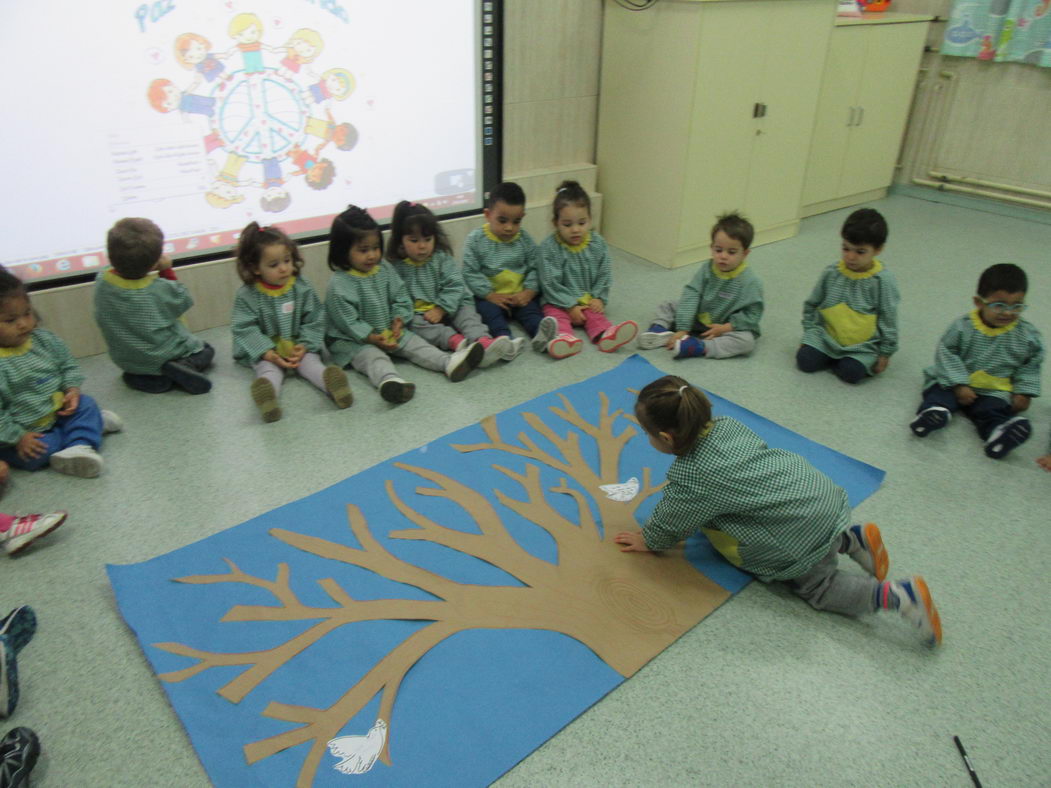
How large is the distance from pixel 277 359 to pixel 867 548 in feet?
6.31

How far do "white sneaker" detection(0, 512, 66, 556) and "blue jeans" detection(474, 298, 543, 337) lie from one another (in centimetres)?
160

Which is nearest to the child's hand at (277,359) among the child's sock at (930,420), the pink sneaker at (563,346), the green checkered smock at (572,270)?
the pink sneaker at (563,346)

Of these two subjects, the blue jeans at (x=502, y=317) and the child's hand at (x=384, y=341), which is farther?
the blue jeans at (x=502, y=317)

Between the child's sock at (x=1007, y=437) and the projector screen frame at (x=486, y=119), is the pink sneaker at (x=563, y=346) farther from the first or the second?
the child's sock at (x=1007, y=437)

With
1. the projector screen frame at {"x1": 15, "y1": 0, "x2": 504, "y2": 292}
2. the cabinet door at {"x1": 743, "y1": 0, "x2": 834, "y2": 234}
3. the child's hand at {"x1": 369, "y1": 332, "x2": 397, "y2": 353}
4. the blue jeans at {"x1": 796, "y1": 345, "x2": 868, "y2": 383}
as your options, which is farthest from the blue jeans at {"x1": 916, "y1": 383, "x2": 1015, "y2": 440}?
the projector screen frame at {"x1": 15, "y1": 0, "x2": 504, "y2": 292}

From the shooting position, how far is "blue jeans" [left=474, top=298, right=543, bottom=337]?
9.47 ft

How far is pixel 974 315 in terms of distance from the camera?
231 cm

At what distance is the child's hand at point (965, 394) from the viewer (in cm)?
232

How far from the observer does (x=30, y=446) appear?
80.8 inches

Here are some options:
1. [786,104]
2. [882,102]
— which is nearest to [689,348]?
[786,104]

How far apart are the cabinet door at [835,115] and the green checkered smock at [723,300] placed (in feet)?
5.34

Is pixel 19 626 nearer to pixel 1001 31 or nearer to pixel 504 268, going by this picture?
pixel 504 268

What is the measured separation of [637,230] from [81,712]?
9.96 ft

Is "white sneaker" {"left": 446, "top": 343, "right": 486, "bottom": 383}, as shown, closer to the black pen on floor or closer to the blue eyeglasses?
the blue eyeglasses
